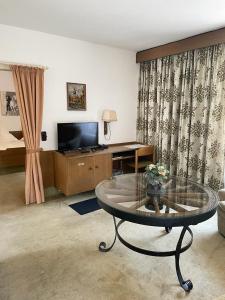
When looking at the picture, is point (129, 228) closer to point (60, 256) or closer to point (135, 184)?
point (135, 184)

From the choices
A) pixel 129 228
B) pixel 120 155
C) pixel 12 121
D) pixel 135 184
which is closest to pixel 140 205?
pixel 135 184

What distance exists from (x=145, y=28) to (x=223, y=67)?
1.22 m

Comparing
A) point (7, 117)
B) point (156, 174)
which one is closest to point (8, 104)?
point (7, 117)

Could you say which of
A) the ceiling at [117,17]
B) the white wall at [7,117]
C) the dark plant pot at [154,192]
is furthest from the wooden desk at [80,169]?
the ceiling at [117,17]

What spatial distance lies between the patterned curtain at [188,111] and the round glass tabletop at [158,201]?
1.15 metres

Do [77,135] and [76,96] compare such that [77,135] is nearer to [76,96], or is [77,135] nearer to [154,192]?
[76,96]

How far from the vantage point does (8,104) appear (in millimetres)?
3982

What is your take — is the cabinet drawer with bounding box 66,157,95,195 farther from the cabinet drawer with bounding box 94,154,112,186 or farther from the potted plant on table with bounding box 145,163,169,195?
the potted plant on table with bounding box 145,163,169,195

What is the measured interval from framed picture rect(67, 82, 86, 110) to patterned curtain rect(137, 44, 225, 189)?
1258 mm

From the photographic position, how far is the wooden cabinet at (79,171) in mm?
3303

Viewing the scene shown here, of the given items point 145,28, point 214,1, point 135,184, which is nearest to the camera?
point 214,1

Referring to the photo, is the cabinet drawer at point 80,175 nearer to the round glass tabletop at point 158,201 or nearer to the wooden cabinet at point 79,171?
the wooden cabinet at point 79,171

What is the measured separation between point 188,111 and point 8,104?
3072mm

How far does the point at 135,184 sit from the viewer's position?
2.54 m
